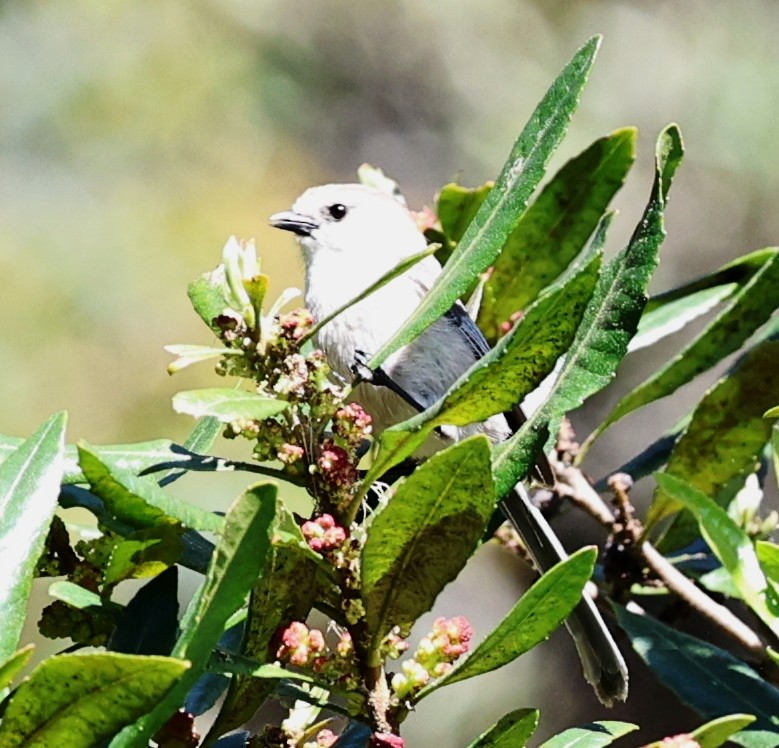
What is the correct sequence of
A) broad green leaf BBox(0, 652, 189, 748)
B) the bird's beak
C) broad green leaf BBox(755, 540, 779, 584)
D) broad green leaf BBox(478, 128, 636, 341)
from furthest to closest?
the bird's beak < broad green leaf BBox(478, 128, 636, 341) < broad green leaf BBox(755, 540, 779, 584) < broad green leaf BBox(0, 652, 189, 748)

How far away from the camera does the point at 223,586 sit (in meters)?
0.84

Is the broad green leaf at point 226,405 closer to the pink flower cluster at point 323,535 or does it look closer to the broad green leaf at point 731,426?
the pink flower cluster at point 323,535

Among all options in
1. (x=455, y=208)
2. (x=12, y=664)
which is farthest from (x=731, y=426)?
(x=12, y=664)

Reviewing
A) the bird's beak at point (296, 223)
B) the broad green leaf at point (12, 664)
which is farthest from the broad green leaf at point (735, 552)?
the bird's beak at point (296, 223)

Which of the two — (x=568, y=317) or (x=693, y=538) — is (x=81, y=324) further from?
(x=568, y=317)

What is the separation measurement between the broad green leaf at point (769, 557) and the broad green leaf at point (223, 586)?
1.83 feet

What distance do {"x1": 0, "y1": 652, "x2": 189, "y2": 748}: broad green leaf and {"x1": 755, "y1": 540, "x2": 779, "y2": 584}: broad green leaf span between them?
0.63 meters

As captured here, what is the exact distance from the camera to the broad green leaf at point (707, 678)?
1450mm

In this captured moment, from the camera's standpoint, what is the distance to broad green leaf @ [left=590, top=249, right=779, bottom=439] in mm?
1495

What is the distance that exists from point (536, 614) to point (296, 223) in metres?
1.74

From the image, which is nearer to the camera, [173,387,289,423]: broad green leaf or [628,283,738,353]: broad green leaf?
[173,387,289,423]: broad green leaf

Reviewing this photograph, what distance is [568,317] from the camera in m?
0.96

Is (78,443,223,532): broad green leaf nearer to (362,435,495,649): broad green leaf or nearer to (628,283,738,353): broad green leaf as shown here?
(362,435,495,649): broad green leaf

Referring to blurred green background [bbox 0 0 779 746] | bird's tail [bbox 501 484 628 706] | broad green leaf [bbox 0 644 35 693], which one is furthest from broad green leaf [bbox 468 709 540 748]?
blurred green background [bbox 0 0 779 746]
